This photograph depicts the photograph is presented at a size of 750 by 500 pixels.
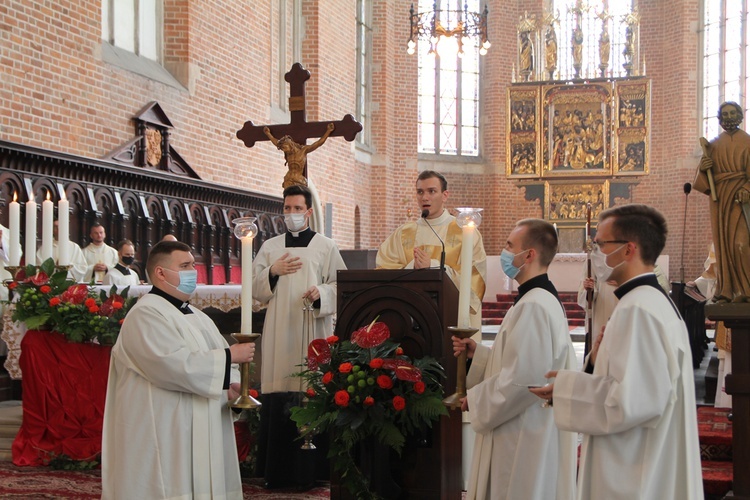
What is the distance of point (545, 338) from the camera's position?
3.41m

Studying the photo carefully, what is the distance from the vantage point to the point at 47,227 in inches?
235

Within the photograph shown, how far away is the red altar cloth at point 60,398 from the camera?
19.2 ft

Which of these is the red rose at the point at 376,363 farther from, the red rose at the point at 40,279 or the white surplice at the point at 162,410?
the red rose at the point at 40,279

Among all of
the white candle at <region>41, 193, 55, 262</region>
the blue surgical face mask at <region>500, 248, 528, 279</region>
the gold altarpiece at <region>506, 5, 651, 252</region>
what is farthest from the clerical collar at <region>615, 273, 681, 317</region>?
Result: the gold altarpiece at <region>506, 5, 651, 252</region>

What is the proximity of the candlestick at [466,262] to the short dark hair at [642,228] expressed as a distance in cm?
61

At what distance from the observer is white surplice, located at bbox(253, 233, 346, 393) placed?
520cm

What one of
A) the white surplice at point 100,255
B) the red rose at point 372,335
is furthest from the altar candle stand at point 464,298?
the white surplice at point 100,255

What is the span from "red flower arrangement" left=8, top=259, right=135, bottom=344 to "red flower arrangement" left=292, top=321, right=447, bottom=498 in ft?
7.41

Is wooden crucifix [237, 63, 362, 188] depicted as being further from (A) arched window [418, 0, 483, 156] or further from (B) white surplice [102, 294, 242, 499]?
(A) arched window [418, 0, 483, 156]

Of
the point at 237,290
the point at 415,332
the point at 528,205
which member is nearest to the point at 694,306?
the point at 237,290

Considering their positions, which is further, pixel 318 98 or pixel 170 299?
pixel 318 98

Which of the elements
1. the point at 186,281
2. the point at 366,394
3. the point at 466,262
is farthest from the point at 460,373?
the point at 186,281

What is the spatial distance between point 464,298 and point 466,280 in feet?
0.24

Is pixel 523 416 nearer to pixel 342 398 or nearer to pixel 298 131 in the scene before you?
pixel 342 398
